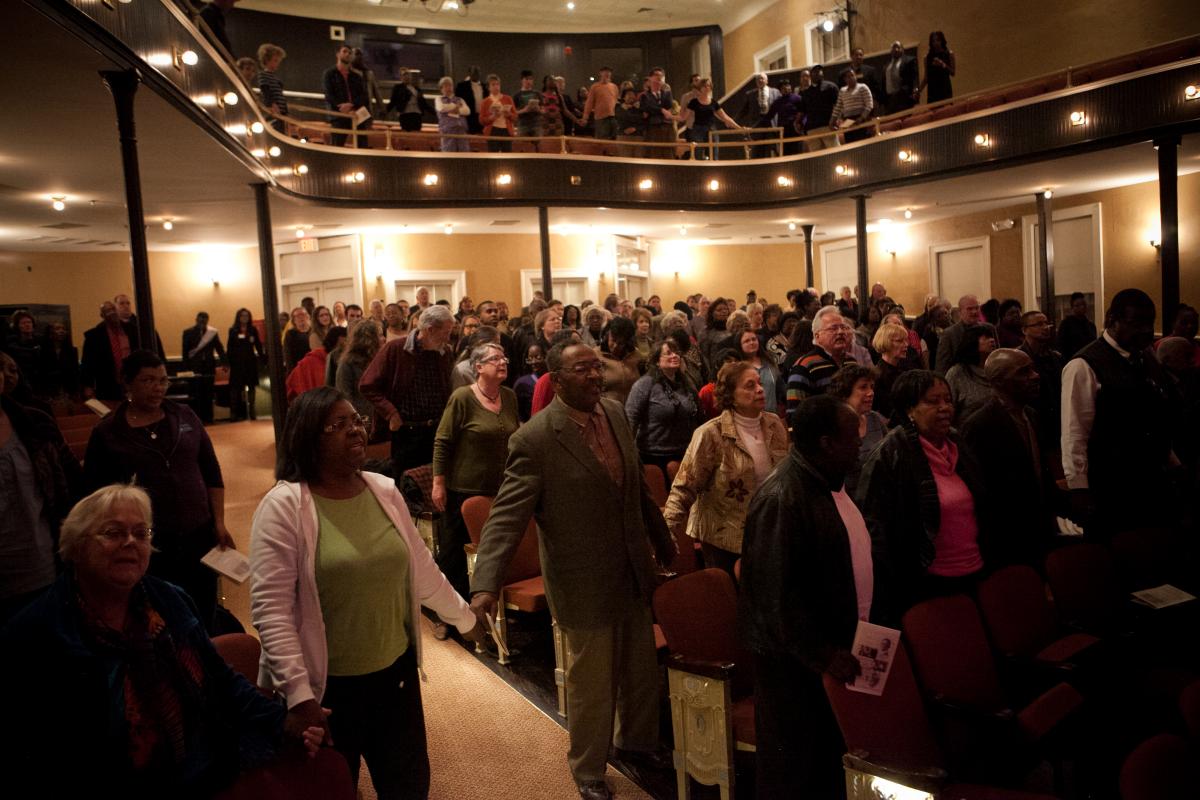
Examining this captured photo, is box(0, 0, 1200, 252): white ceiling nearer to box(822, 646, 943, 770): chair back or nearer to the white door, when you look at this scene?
the white door

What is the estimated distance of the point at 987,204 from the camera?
14.9 meters

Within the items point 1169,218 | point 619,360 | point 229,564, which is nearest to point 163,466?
point 229,564

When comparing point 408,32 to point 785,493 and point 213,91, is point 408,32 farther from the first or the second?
point 785,493

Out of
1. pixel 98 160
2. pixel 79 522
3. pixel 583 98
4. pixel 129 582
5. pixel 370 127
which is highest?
pixel 583 98

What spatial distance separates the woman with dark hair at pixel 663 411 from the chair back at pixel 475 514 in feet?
3.36

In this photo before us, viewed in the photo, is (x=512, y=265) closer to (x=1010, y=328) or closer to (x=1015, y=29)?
(x=1015, y=29)

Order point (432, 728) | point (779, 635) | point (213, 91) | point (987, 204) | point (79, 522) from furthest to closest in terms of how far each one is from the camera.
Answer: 1. point (987, 204)
2. point (213, 91)
3. point (432, 728)
4. point (779, 635)
5. point (79, 522)

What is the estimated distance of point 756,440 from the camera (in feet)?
11.5

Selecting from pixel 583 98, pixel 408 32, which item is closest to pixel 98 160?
pixel 583 98

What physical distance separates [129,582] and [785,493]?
5.37 feet

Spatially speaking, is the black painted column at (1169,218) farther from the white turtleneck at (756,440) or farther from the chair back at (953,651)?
the chair back at (953,651)

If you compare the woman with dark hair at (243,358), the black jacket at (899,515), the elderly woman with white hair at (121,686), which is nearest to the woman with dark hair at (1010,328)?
the black jacket at (899,515)

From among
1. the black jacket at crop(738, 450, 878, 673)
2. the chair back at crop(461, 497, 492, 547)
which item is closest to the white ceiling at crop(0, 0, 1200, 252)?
the chair back at crop(461, 497, 492, 547)

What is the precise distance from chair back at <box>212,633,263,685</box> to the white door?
17822 millimetres
